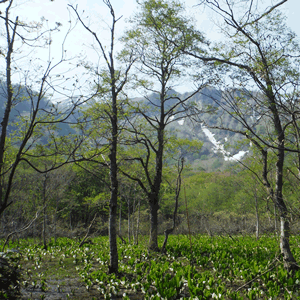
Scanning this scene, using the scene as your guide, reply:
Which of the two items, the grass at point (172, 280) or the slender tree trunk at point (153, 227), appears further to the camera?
the slender tree trunk at point (153, 227)

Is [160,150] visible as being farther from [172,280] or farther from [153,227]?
[172,280]

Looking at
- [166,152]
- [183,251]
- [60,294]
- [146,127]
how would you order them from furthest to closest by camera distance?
[166,152] < [146,127] < [183,251] < [60,294]

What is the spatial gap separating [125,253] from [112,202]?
350 cm

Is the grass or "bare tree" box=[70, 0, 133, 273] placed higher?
"bare tree" box=[70, 0, 133, 273]

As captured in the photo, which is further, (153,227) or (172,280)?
(153,227)

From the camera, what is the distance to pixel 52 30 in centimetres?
347

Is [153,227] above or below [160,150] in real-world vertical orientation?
below

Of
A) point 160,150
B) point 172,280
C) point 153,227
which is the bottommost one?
point 172,280

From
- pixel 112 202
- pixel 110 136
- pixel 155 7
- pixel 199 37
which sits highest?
pixel 155 7

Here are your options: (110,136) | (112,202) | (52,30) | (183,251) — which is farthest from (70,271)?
(52,30)

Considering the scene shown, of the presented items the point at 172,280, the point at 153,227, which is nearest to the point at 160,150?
the point at 153,227

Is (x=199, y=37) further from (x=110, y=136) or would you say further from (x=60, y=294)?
(x=60, y=294)

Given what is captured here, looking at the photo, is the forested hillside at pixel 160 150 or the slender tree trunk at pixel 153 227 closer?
the forested hillside at pixel 160 150

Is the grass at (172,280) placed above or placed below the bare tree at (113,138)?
below
